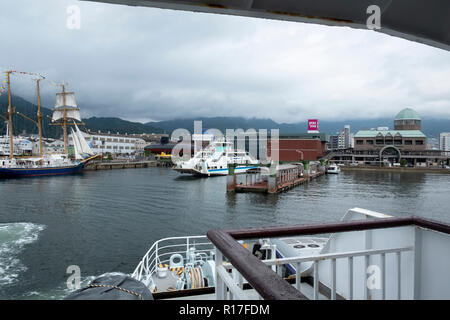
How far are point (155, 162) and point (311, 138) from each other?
1593 inches

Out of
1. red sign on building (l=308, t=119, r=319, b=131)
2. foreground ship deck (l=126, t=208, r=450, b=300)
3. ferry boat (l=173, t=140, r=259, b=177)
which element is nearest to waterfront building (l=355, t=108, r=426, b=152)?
red sign on building (l=308, t=119, r=319, b=131)

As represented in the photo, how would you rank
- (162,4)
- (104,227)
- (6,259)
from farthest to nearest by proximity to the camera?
(104,227) < (6,259) < (162,4)

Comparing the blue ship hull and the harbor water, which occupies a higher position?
the blue ship hull

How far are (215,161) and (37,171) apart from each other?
28612 mm

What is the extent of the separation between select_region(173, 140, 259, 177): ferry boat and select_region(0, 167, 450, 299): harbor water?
Result: 17.5 m

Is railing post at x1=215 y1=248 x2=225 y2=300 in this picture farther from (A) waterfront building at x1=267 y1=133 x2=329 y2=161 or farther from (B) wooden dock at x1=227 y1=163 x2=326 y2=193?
(A) waterfront building at x1=267 y1=133 x2=329 y2=161

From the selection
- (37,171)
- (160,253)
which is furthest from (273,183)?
(37,171)

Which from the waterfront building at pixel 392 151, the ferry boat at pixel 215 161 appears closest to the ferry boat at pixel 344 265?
the ferry boat at pixel 215 161

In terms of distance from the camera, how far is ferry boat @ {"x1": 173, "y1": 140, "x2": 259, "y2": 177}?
151 ft

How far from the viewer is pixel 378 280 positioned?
7.73ft

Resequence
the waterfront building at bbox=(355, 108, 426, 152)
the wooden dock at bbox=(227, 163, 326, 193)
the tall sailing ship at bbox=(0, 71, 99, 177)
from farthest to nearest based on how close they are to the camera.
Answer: the waterfront building at bbox=(355, 108, 426, 152) < the tall sailing ship at bbox=(0, 71, 99, 177) < the wooden dock at bbox=(227, 163, 326, 193)

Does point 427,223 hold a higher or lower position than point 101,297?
higher
